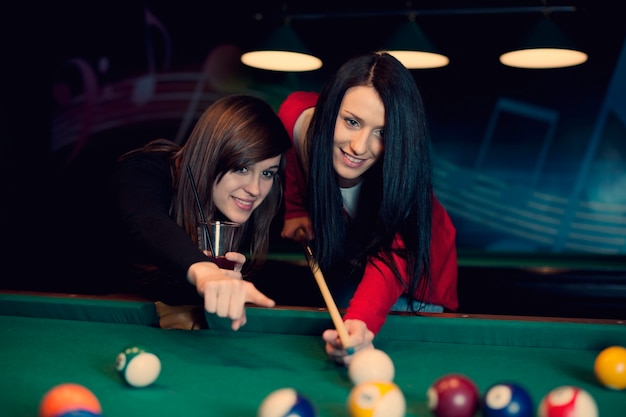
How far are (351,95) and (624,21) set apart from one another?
13.7 feet

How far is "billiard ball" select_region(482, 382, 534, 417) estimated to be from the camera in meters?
1.11

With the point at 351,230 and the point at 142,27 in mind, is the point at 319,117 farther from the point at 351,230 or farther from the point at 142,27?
the point at 142,27

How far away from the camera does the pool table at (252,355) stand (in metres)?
1.26

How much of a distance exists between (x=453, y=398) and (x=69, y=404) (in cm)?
64

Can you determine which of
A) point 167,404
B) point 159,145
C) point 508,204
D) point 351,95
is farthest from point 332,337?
point 508,204

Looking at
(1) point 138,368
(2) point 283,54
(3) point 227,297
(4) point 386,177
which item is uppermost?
(2) point 283,54

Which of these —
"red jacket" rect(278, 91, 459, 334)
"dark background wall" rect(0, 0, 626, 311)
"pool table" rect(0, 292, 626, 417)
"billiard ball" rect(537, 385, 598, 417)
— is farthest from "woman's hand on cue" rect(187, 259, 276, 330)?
"dark background wall" rect(0, 0, 626, 311)

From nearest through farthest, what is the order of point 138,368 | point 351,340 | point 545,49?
point 138,368 → point 351,340 → point 545,49

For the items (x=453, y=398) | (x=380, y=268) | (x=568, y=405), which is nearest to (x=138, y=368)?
(x=453, y=398)

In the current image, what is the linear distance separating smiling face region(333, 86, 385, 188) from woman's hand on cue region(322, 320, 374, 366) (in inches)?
24.6

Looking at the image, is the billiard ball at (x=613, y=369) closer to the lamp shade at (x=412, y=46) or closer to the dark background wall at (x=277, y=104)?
the lamp shade at (x=412, y=46)

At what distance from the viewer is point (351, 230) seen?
2512mm

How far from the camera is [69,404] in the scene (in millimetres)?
1044

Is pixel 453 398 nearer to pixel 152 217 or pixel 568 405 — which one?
pixel 568 405
